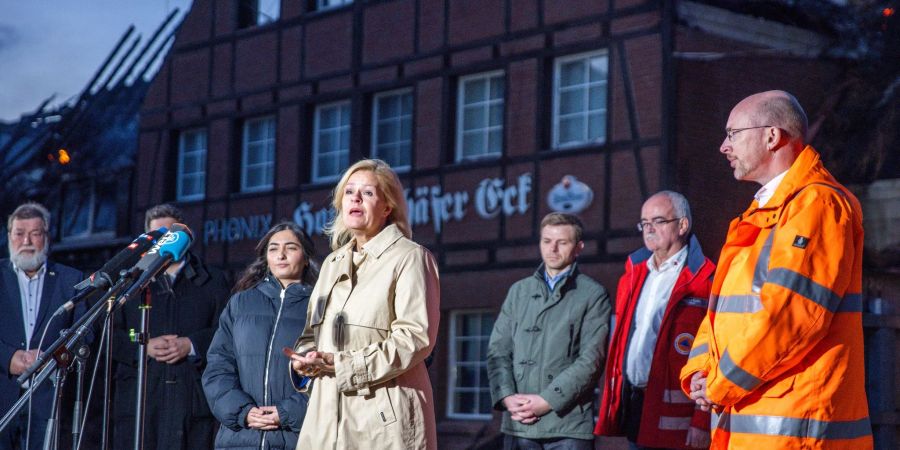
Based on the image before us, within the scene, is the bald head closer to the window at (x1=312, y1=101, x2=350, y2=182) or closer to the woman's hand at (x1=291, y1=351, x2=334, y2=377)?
the woman's hand at (x1=291, y1=351, x2=334, y2=377)

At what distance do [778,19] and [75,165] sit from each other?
10115mm

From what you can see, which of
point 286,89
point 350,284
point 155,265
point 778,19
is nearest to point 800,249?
point 350,284

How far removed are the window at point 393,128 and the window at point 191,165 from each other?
295cm

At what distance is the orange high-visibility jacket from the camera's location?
3.43 metres

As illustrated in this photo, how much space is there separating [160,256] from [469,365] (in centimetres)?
886

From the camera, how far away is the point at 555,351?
5.94 meters

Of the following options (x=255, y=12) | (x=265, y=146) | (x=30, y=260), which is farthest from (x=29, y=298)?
(x=255, y=12)

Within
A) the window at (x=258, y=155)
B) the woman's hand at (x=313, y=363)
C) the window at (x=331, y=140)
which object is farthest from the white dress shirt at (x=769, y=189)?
the window at (x=258, y=155)

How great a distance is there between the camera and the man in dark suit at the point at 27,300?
629 centimetres

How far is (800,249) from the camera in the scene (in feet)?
11.3

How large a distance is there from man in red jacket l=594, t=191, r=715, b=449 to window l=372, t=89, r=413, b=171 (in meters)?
8.16

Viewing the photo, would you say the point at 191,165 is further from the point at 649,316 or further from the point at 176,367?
the point at 649,316

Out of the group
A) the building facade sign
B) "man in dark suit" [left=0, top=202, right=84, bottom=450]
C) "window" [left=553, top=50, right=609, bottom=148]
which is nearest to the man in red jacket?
"man in dark suit" [left=0, top=202, right=84, bottom=450]

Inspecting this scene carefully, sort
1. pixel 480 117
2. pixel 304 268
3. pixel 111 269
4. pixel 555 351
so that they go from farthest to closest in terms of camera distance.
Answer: pixel 480 117 < pixel 555 351 < pixel 304 268 < pixel 111 269
